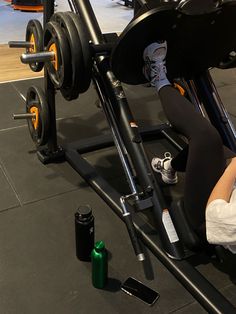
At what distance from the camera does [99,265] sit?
4.28 feet

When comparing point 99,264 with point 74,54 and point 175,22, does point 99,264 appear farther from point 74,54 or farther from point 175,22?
point 175,22

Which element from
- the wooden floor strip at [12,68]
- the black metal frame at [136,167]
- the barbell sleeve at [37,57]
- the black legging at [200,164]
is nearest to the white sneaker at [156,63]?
the black metal frame at [136,167]

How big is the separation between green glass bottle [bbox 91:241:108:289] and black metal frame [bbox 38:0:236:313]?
0.76 feet

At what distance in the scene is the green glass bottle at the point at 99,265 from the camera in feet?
4.22

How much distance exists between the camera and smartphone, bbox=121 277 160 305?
1325 millimetres

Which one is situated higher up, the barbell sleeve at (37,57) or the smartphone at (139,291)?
the barbell sleeve at (37,57)

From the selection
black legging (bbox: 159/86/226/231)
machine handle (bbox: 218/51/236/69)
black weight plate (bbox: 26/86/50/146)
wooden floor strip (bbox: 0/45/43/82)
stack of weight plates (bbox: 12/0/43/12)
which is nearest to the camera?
black legging (bbox: 159/86/226/231)

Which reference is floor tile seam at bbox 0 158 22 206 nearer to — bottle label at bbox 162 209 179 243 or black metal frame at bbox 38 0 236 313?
black metal frame at bbox 38 0 236 313

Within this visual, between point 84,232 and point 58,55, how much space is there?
26.1 inches

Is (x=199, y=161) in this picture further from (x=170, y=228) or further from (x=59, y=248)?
(x=59, y=248)

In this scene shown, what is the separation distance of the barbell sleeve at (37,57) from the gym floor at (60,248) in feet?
1.99

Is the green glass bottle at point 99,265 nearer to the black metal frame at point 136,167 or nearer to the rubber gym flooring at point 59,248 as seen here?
the rubber gym flooring at point 59,248

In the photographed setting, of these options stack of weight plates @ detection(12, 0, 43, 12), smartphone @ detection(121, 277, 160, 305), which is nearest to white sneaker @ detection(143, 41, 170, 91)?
smartphone @ detection(121, 277, 160, 305)

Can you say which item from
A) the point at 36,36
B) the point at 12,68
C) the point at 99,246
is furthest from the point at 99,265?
the point at 12,68
